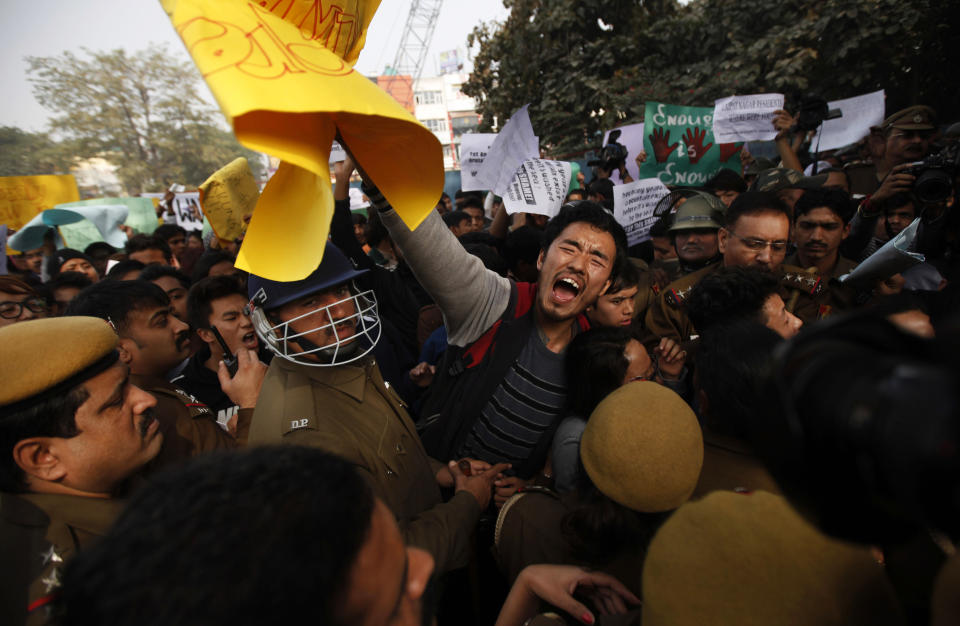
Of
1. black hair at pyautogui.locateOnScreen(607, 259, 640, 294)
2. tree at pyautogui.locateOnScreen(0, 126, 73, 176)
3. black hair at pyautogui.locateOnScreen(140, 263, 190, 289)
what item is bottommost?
black hair at pyautogui.locateOnScreen(607, 259, 640, 294)

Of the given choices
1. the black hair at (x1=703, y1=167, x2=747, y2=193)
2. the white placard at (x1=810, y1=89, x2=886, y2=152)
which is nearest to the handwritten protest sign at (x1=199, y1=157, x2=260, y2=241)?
the black hair at (x1=703, y1=167, x2=747, y2=193)

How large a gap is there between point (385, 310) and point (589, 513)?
2.60m

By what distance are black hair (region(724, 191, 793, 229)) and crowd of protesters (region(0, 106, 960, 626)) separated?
0.06 feet

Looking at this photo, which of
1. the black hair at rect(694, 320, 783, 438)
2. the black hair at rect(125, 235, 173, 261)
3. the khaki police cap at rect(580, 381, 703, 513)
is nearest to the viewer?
the khaki police cap at rect(580, 381, 703, 513)

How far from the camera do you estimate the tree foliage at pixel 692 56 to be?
26.4 feet

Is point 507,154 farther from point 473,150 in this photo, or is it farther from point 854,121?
point 854,121

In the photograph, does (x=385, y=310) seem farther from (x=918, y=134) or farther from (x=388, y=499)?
(x=918, y=134)

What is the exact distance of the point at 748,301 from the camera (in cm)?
206

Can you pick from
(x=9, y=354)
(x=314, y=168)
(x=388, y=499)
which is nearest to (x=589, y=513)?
(x=388, y=499)

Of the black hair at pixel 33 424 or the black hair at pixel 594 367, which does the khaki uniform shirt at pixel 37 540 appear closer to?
the black hair at pixel 33 424

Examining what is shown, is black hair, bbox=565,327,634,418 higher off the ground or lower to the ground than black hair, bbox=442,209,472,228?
lower

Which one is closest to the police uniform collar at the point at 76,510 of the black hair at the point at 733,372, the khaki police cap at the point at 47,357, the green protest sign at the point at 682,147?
the khaki police cap at the point at 47,357

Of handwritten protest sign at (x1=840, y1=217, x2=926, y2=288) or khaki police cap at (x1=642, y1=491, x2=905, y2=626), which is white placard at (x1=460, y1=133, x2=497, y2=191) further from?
khaki police cap at (x1=642, y1=491, x2=905, y2=626)

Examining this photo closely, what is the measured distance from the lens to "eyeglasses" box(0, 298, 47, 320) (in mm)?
2979
